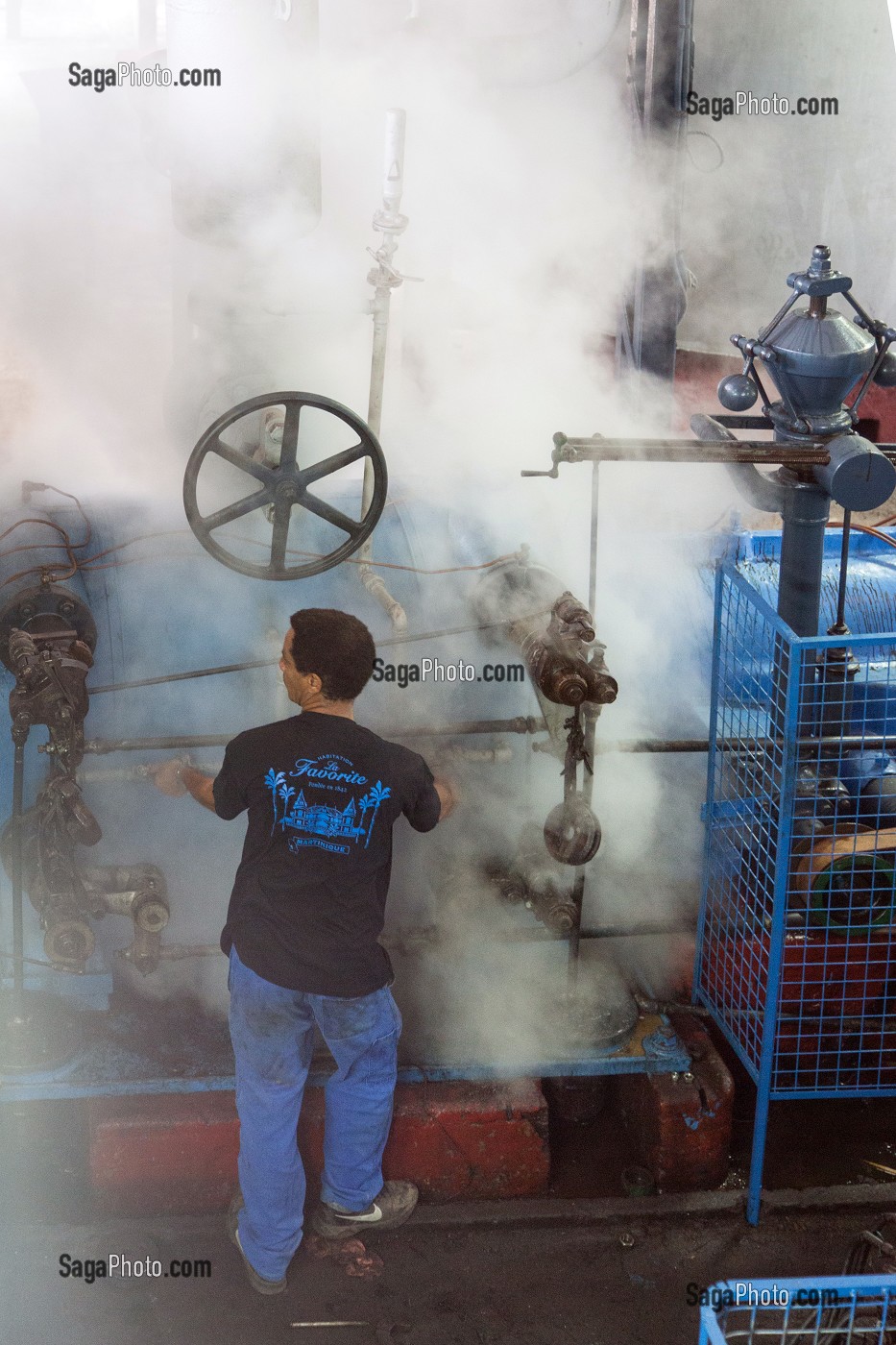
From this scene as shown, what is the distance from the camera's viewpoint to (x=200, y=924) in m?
3.22

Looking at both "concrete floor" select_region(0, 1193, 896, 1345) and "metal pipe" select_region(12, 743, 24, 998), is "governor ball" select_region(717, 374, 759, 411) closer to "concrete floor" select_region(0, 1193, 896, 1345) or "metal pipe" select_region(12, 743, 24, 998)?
"metal pipe" select_region(12, 743, 24, 998)

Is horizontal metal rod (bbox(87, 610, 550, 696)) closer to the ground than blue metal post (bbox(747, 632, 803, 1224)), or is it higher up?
higher up

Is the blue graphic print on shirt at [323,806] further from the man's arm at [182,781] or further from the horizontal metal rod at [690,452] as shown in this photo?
the horizontal metal rod at [690,452]

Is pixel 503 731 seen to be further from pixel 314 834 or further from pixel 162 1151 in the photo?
pixel 162 1151

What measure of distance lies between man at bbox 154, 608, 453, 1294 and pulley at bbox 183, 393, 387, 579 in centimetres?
21

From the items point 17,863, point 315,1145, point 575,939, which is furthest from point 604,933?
point 17,863

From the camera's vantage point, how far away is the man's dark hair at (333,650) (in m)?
2.48

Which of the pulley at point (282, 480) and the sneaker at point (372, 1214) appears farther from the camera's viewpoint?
the sneaker at point (372, 1214)

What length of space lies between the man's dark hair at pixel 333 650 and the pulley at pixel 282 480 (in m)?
0.21

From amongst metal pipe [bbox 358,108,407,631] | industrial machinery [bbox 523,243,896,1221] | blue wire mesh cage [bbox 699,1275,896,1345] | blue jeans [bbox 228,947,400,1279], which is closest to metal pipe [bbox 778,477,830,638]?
industrial machinery [bbox 523,243,896,1221]

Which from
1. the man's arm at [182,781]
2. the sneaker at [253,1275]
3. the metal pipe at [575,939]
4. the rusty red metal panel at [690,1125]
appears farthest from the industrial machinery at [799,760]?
the sneaker at [253,1275]

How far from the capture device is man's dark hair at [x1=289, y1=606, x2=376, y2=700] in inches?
97.7

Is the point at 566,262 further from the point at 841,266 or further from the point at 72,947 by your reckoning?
the point at 841,266

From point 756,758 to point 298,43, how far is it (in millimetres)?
1937
